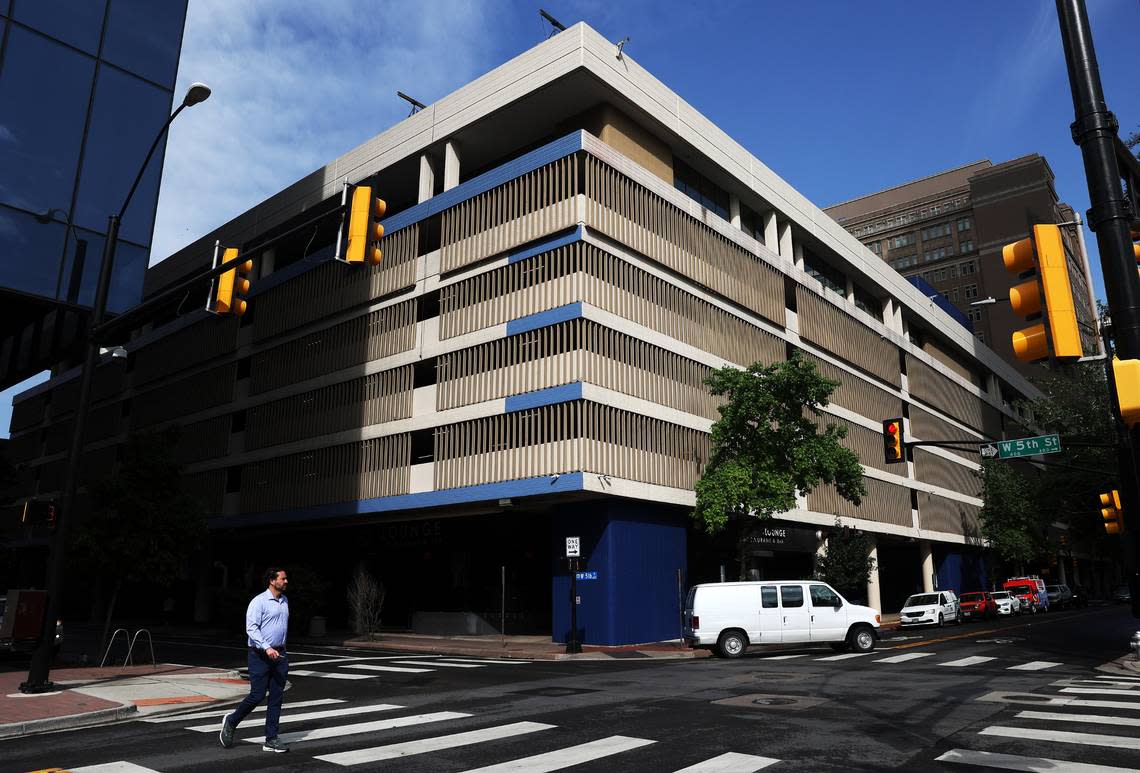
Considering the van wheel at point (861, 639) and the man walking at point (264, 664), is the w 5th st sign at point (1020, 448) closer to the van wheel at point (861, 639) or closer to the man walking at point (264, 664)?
the van wheel at point (861, 639)

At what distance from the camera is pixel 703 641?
21.6 m

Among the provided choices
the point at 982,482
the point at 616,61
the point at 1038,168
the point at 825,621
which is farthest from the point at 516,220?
the point at 1038,168

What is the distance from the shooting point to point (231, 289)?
1287 cm

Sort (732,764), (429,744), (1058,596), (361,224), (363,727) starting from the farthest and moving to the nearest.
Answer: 1. (1058,596)
2. (361,224)
3. (363,727)
4. (429,744)
5. (732,764)

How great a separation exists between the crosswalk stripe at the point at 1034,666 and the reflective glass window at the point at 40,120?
2515 cm

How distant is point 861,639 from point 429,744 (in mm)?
16389

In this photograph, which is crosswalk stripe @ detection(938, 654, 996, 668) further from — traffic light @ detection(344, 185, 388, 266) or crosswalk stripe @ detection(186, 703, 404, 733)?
traffic light @ detection(344, 185, 388, 266)

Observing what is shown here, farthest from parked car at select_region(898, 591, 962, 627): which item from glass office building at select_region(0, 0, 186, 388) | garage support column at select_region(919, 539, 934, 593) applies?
glass office building at select_region(0, 0, 186, 388)

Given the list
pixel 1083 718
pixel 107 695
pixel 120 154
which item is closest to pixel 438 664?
pixel 107 695

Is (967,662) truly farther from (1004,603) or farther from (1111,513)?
(1004,603)

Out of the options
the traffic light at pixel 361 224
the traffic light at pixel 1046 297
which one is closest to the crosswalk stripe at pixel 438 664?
the traffic light at pixel 361 224

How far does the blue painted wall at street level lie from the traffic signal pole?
67.9 ft

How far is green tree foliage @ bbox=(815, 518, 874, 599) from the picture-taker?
38.2 metres

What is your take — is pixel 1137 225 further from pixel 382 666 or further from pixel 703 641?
pixel 382 666
